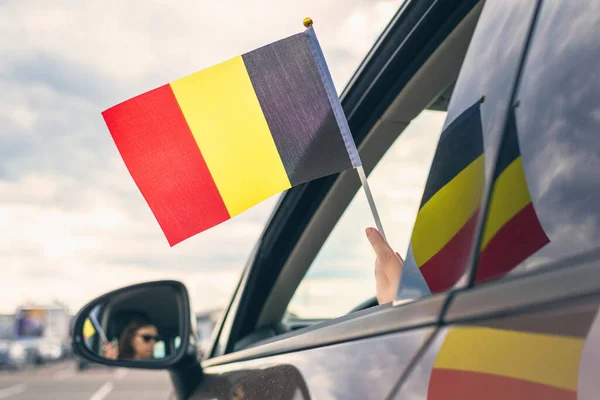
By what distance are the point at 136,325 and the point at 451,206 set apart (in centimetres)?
182

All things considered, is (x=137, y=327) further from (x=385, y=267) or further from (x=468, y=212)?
(x=468, y=212)

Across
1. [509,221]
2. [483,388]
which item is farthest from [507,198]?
[483,388]

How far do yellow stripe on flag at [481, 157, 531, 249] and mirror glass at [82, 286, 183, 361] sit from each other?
1586 mm

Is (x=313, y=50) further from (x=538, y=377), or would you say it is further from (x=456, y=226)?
(x=538, y=377)

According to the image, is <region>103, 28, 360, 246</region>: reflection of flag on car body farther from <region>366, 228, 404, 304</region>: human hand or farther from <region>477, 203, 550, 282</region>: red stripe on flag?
<region>477, 203, 550, 282</region>: red stripe on flag

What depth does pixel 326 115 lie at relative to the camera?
1844 mm

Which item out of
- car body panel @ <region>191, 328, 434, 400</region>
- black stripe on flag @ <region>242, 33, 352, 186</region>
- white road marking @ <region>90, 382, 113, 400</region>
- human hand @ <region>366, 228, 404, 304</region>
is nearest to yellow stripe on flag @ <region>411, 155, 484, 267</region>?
car body panel @ <region>191, 328, 434, 400</region>

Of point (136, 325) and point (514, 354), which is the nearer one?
point (514, 354)

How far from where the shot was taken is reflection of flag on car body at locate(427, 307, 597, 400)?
595 millimetres

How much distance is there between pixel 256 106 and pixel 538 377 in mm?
1427

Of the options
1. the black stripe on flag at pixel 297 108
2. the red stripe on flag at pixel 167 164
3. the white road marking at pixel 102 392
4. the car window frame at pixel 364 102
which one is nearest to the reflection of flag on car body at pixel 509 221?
the car window frame at pixel 364 102

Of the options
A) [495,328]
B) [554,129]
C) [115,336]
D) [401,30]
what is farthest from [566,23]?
[115,336]

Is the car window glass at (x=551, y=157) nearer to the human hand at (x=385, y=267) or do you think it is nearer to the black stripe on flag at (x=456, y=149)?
the black stripe on flag at (x=456, y=149)

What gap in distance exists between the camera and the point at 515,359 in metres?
0.66
